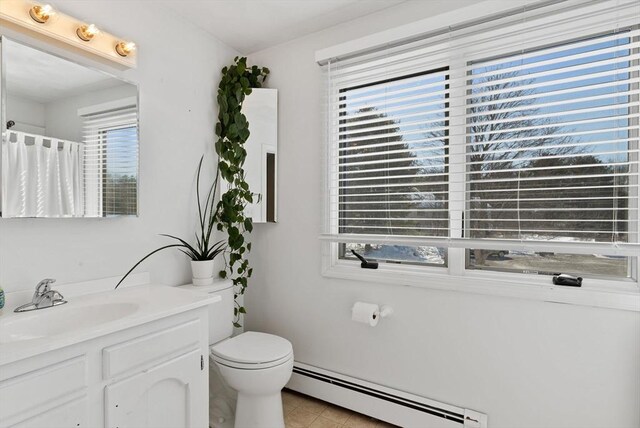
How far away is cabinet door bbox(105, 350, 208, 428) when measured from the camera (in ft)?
3.85

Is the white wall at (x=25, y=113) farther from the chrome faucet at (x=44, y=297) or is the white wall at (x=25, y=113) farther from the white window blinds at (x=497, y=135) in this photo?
the white window blinds at (x=497, y=135)

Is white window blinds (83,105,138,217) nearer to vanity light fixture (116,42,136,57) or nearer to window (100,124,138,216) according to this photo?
window (100,124,138,216)

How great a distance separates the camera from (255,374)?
5.42 feet

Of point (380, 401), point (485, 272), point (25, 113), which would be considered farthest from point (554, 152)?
point (25, 113)

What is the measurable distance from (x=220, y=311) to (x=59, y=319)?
81cm

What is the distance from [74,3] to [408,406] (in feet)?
8.53

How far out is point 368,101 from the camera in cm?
201

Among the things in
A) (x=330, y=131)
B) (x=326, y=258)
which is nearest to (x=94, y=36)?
(x=330, y=131)

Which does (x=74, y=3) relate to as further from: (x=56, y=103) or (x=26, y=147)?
(x=26, y=147)

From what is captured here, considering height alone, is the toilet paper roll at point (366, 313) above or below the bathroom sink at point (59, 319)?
below

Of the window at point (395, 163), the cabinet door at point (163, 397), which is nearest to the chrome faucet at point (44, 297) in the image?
the cabinet door at point (163, 397)

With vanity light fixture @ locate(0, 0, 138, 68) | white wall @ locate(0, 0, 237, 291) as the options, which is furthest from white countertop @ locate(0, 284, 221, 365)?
vanity light fixture @ locate(0, 0, 138, 68)

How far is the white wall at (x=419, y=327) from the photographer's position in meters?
1.45

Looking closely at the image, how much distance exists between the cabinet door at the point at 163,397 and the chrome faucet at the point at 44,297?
491 mm
